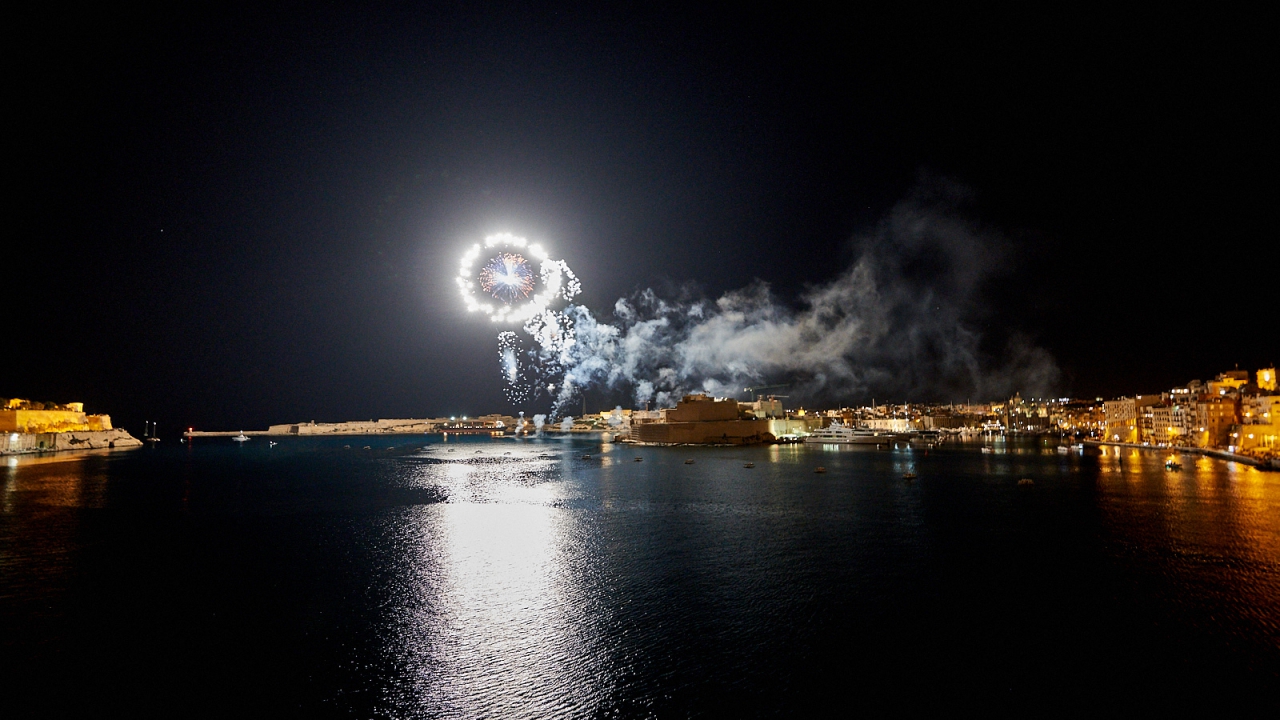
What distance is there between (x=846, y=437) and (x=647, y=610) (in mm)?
106937

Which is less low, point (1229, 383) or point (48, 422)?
point (1229, 383)

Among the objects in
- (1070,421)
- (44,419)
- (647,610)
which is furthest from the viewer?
(1070,421)

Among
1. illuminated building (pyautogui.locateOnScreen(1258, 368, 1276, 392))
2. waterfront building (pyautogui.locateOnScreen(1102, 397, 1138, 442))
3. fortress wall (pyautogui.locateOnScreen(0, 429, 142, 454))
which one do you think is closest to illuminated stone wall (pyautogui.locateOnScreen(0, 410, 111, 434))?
fortress wall (pyautogui.locateOnScreen(0, 429, 142, 454))

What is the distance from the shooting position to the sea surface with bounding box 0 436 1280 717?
991 cm

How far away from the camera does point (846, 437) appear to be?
112 meters

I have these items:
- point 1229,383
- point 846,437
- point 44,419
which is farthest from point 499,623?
point 44,419

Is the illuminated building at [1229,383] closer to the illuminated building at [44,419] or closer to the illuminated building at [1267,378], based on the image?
the illuminated building at [1267,378]

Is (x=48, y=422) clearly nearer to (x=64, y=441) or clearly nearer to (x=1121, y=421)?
(x=64, y=441)

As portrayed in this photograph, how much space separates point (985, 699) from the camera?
9711mm

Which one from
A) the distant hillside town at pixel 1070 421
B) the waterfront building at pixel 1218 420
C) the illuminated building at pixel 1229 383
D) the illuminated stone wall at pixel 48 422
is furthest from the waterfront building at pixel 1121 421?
the illuminated stone wall at pixel 48 422

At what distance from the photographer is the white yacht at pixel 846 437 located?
106250mm

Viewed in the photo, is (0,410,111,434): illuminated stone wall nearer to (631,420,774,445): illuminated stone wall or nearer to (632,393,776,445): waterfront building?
(632,393,776,445): waterfront building

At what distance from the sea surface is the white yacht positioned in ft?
255

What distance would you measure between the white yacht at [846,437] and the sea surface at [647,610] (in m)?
77.8
